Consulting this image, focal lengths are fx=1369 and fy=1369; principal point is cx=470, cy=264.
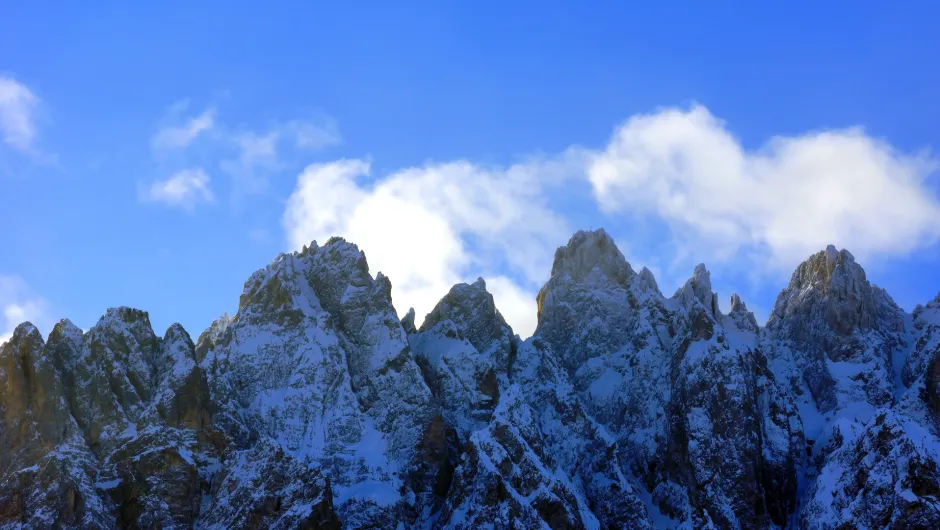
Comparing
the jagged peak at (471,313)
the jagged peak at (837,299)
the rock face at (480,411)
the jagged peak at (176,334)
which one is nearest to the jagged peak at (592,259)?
the rock face at (480,411)

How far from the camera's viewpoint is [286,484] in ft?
414

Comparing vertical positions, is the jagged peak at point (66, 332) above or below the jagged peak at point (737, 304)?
below

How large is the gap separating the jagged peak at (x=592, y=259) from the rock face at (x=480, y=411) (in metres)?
0.59

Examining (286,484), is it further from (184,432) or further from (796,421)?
(796,421)

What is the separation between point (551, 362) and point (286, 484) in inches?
1529

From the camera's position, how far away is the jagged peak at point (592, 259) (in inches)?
6575

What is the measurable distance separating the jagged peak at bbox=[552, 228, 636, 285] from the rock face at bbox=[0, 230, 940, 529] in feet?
1.94

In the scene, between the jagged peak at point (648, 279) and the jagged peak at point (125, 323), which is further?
the jagged peak at point (648, 279)

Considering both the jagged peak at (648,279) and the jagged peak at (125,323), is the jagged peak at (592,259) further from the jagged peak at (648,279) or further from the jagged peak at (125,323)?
the jagged peak at (125,323)

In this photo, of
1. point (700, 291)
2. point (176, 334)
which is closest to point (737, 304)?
point (700, 291)

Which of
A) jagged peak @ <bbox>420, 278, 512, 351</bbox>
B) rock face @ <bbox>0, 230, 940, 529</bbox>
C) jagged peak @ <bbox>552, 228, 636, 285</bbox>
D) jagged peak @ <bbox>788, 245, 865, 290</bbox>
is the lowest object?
rock face @ <bbox>0, 230, 940, 529</bbox>

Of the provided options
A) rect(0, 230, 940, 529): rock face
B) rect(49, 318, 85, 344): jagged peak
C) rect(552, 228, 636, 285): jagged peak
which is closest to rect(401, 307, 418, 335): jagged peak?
rect(0, 230, 940, 529): rock face

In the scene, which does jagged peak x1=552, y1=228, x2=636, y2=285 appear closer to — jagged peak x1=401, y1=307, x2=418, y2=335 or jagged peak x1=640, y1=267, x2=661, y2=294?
jagged peak x1=640, y1=267, x2=661, y2=294

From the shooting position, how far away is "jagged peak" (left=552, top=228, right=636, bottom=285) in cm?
16700
